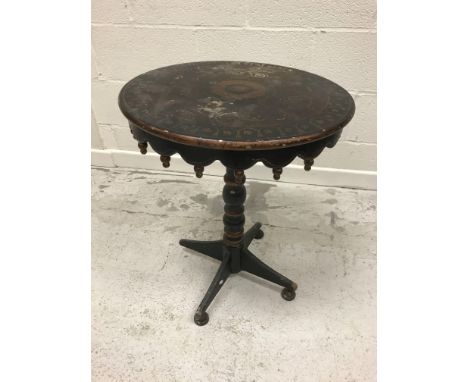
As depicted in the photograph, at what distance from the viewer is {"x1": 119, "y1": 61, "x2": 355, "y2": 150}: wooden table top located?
3.88 feet

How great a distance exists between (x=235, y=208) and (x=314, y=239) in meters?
0.65

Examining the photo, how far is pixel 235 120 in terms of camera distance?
1.26 meters

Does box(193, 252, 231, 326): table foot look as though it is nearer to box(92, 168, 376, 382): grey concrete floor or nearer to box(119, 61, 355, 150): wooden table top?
box(92, 168, 376, 382): grey concrete floor

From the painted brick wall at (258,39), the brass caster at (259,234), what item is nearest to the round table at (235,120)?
the brass caster at (259,234)

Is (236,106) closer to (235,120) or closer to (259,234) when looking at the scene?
(235,120)

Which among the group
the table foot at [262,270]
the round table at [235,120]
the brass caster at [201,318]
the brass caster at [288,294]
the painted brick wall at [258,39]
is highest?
the painted brick wall at [258,39]

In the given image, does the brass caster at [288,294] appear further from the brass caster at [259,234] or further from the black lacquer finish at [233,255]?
the brass caster at [259,234]

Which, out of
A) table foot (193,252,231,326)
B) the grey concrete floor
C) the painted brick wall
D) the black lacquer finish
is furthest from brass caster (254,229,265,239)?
the painted brick wall

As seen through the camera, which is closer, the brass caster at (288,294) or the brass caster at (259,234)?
the brass caster at (288,294)

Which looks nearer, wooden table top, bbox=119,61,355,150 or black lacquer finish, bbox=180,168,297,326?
wooden table top, bbox=119,61,355,150

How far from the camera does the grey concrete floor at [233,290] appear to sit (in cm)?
151

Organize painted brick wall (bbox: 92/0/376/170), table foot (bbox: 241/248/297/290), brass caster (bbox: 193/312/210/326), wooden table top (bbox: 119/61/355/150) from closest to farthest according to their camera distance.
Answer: wooden table top (bbox: 119/61/355/150)
brass caster (bbox: 193/312/210/326)
table foot (bbox: 241/248/297/290)
painted brick wall (bbox: 92/0/376/170)

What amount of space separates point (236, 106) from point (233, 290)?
903 millimetres

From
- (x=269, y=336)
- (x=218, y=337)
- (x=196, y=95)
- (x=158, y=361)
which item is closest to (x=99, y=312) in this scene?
(x=158, y=361)
